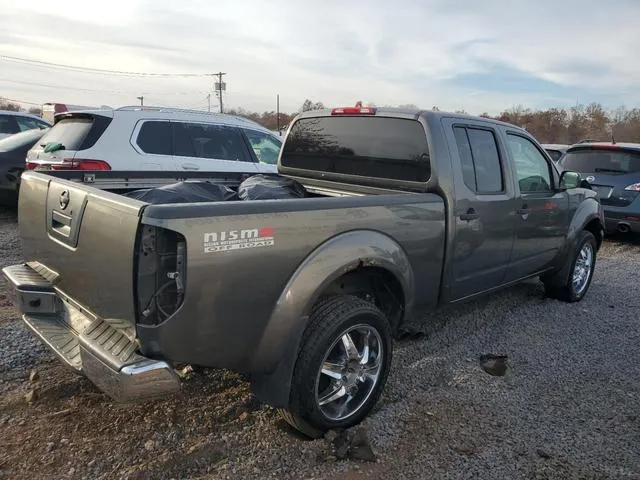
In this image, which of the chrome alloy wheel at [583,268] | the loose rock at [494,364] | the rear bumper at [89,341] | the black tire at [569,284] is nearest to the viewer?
the rear bumper at [89,341]

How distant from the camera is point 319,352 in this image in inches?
112

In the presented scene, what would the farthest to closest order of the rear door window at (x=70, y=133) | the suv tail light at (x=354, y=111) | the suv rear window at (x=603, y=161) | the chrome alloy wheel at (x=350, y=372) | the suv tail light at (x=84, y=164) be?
the suv rear window at (x=603, y=161)
the rear door window at (x=70, y=133)
the suv tail light at (x=84, y=164)
the suv tail light at (x=354, y=111)
the chrome alloy wheel at (x=350, y=372)

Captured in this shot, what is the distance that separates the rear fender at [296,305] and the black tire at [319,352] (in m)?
0.07

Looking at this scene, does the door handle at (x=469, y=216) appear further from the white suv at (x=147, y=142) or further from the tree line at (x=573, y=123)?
the tree line at (x=573, y=123)

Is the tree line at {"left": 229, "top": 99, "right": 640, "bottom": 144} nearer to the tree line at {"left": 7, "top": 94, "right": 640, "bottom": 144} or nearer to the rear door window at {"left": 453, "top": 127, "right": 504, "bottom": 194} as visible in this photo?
the tree line at {"left": 7, "top": 94, "right": 640, "bottom": 144}

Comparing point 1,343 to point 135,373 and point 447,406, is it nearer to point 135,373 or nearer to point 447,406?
point 135,373

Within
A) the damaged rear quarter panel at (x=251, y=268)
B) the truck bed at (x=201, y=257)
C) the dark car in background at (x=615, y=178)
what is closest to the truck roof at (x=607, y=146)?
the dark car in background at (x=615, y=178)

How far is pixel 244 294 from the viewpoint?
250cm

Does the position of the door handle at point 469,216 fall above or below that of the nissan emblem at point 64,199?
below

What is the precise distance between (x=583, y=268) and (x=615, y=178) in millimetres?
3734

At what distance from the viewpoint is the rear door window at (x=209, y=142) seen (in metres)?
7.39

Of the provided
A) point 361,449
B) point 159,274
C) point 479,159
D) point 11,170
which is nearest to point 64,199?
point 159,274

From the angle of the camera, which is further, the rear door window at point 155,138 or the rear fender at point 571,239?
the rear door window at point 155,138

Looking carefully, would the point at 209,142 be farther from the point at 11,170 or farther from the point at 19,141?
the point at 19,141
